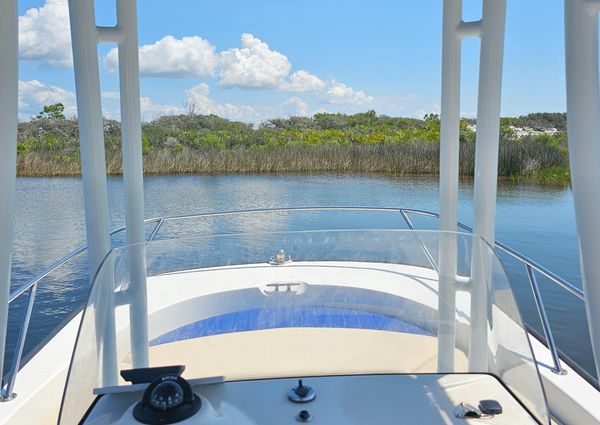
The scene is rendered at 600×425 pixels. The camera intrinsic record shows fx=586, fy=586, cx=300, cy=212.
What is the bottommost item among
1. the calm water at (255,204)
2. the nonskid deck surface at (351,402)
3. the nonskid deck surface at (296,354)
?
the calm water at (255,204)

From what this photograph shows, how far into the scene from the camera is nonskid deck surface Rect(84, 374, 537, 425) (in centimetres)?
79

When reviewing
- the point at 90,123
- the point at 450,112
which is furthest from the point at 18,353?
the point at 450,112

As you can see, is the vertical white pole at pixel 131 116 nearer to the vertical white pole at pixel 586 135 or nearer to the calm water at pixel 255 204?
the vertical white pole at pixel 586 135

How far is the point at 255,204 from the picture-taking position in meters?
7.66

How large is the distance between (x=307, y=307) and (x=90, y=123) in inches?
27.5

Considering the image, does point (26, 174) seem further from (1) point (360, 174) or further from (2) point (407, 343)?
(2) point (407, 343)

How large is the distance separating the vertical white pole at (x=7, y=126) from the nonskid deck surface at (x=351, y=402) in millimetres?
391

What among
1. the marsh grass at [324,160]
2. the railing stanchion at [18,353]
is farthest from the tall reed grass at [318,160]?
the railing stanchion at [18,353]

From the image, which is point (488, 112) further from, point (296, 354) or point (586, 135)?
point (296, 354)

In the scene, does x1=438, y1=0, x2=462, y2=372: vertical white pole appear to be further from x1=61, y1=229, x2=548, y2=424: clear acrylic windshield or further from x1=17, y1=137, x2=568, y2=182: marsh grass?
x1=17, y1=137, x2=568, y2=182: marsh grass

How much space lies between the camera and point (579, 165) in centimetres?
98

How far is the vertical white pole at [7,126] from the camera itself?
103cm

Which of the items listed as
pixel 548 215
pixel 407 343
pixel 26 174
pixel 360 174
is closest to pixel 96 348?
pixel 407 343

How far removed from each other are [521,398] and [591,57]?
1.82ft
